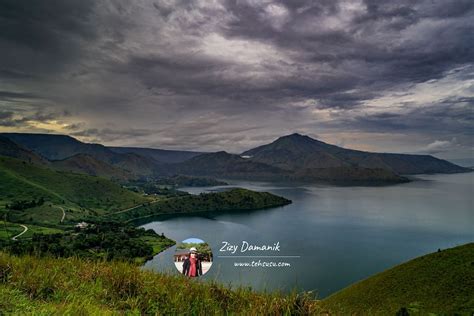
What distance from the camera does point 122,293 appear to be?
6.82 m

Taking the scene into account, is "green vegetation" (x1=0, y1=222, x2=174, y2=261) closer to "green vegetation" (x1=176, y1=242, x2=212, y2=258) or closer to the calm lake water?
the calm lake water

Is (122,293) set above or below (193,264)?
below

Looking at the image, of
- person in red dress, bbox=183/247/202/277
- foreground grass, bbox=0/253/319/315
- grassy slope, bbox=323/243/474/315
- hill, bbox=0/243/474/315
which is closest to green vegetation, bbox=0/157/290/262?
grassy slope, bbox=323/243/474/315

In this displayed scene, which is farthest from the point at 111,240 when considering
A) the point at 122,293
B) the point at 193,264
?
the point at 122,293

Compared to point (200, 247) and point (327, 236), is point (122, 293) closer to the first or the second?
point (200, 247)

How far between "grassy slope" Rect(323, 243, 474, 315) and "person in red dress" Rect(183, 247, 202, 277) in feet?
106

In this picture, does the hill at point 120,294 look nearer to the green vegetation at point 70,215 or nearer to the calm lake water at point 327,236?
the calm lake water at point 327,236

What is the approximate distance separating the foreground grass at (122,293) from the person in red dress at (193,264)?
30 cm

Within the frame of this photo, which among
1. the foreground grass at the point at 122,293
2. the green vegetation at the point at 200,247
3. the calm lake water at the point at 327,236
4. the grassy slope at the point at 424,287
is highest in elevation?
the green vegetation at the point at 200,247

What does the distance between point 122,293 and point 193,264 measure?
1.76m

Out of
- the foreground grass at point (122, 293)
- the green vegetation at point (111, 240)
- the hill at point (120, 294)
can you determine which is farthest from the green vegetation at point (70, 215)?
the foreground grass at point (122, 293)

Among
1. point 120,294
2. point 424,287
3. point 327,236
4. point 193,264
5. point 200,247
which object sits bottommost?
point 327,236

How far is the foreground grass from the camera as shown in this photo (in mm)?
5863

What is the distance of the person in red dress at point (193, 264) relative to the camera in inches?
305
